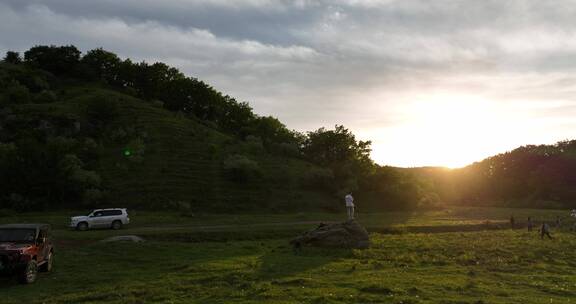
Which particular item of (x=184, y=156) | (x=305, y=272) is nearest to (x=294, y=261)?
(x=305, y=272)

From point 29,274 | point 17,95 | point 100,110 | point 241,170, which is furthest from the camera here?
point 17,95

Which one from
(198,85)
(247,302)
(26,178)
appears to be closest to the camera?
(247,302)

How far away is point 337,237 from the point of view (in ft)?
107

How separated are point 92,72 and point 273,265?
13152cm

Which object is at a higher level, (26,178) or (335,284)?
(26,178)

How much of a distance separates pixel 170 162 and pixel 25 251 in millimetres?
61069

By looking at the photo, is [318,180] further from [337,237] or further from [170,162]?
[337,237]

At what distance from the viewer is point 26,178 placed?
60844 millimetres

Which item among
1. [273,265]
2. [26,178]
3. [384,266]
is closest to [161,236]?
[273,265]

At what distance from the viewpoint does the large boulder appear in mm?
32344

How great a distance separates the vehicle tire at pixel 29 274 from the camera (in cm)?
2133

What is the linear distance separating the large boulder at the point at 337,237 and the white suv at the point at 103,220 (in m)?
20.9

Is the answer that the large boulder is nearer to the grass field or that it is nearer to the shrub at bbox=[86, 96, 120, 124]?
the grass field

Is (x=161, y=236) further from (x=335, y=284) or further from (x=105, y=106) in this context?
(x=105, y=106)
